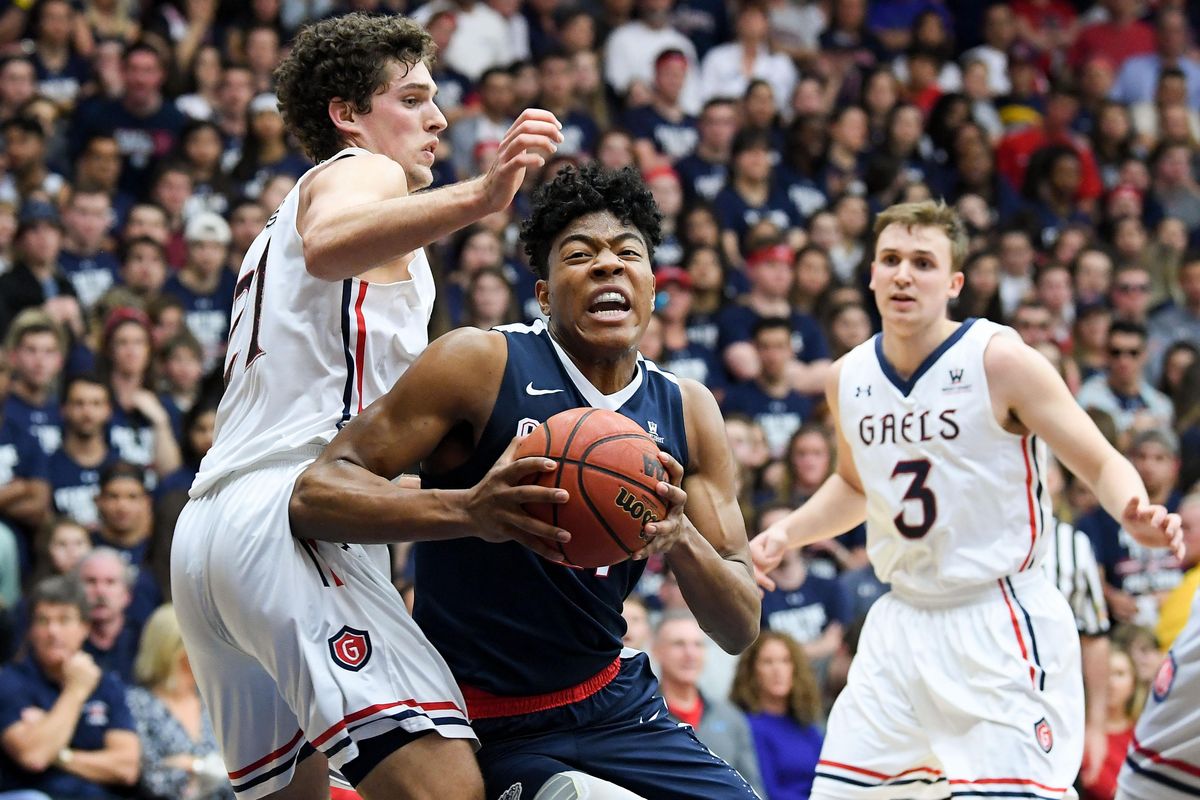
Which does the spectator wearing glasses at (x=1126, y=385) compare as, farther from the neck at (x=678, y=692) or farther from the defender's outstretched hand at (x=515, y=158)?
the defender's outstretched hand at (x=515, y=158)

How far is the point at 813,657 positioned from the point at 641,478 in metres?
4.70

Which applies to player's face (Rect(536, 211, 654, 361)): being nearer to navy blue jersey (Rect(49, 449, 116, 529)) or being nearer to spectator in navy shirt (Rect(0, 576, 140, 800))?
spectator in navy shirt (Rect(0, 576, 140, 800))

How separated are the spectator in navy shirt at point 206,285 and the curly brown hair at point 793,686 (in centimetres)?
341

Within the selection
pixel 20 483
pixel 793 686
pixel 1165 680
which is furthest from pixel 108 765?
pixel 1165 680

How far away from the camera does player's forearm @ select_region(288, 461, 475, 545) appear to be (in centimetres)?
349

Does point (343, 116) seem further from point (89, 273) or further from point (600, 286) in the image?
point (89, 273)

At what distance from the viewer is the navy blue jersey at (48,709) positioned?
6254 mm

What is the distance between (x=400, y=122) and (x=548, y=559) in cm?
127

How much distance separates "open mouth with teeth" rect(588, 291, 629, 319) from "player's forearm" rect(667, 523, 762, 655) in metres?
0.56

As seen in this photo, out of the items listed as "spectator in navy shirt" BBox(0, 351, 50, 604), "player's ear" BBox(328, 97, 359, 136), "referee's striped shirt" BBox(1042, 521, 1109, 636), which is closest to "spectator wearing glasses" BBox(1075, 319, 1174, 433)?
"referee's striped shirt" BBox(1042, 521, 1109, 636)

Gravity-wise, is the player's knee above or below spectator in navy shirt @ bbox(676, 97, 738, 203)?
below

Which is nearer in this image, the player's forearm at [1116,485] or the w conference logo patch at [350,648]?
the w conference logo patch at [350,648]

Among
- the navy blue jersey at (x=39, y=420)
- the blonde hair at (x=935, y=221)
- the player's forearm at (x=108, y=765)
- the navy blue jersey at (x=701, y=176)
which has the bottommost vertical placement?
the player's forearm at (x=108, y=765)

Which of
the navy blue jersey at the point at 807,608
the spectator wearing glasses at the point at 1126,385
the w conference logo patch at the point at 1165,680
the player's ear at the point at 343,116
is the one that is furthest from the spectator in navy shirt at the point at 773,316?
the player's ear at the point at 343,116
